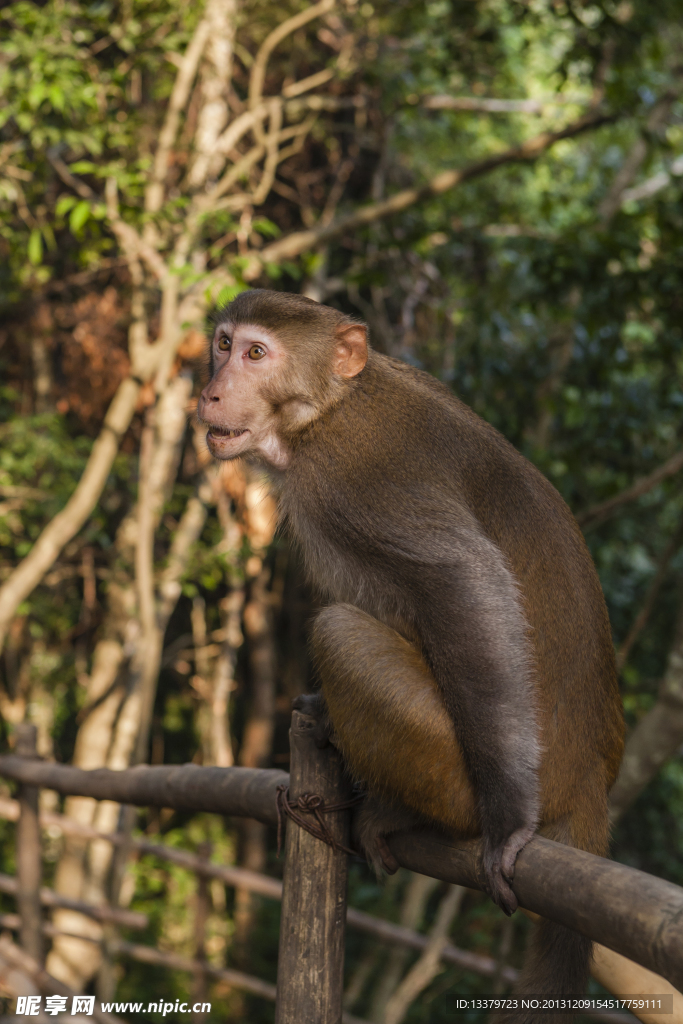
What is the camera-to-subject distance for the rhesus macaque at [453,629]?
1.85 meters

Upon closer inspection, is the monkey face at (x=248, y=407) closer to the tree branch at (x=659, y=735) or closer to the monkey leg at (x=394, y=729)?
the monkey leg at (x=394, y=729)

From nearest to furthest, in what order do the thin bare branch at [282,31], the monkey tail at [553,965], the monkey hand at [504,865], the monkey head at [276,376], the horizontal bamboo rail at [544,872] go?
the horizontal bamboo rail at [544,872], the monkey hand at [504,865], the monkey tail at [553,965], the monkey head at [276,376], the thin bare branch at [282,31]

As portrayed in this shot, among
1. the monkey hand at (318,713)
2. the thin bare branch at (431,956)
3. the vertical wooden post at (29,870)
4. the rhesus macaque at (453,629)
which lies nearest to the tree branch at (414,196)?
the vertical wooden post at (29,870)

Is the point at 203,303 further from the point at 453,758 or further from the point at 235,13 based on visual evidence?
the point at 453,758

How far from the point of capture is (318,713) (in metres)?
2.14

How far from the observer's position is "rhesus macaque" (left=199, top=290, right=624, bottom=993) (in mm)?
1851

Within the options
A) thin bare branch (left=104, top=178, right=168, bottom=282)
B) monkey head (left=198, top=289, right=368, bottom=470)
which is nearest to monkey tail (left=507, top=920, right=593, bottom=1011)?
monkey head (left=198, top=289, right=368, bottom=470)

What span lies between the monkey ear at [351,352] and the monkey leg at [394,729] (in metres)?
0.66

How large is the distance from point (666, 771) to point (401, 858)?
680cm

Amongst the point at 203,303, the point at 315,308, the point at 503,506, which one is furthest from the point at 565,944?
the point at 203,303

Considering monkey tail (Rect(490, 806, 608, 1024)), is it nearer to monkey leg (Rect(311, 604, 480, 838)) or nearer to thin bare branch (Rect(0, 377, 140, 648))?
monkey leg (Rect(311, 604, 480, 838))

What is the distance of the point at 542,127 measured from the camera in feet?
31.9

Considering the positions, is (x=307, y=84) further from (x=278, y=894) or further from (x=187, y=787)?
(x=187, y=787)

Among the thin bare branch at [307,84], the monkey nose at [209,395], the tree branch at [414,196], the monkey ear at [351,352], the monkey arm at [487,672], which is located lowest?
the monkey arm at [487,672]
